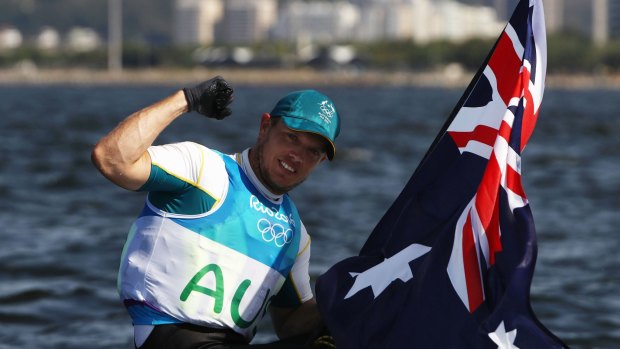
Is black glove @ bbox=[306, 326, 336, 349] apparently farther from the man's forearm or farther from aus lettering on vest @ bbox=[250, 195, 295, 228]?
the man's forearm

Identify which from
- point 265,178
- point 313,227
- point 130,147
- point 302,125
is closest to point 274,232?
point 265,178

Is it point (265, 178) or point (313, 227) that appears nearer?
point (265, 178)

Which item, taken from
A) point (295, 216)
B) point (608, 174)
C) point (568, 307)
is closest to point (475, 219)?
point (295, 216)

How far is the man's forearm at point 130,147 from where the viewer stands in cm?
516

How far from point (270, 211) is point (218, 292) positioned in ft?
1.43

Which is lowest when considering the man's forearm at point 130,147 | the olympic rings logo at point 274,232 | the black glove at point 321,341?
the black glove at point 321,341

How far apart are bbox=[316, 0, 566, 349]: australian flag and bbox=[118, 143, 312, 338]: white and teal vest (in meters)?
0.35

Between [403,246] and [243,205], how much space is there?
2.42 feet

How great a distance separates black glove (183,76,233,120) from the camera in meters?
5.45

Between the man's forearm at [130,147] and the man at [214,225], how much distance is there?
0.12 metres

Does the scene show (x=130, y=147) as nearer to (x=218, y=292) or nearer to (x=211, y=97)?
(x=211, y=97)

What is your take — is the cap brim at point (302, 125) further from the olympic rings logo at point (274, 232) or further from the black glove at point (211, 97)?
the olympic rings logo at point (274, 232)

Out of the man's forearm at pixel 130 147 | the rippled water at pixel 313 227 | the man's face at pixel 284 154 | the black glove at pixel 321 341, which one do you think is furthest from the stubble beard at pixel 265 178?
the rippled water at pixel 313 227

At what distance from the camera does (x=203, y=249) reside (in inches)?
220
